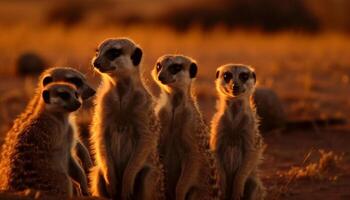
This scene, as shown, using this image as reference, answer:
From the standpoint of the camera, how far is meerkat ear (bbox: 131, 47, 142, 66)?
16.9 feet

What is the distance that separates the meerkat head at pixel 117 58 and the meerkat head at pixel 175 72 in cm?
20

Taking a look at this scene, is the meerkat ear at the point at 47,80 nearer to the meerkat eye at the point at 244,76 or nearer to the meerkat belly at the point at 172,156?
the meerkat belly at the point at 172,156

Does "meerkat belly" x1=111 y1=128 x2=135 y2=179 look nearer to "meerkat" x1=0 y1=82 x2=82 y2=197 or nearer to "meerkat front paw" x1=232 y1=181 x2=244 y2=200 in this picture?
"meerkat" x1=0 y1=82 x2=82 y2=197

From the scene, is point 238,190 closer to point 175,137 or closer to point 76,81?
point 175,137

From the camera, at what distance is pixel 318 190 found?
18.6ft

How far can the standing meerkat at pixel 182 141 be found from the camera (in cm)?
498

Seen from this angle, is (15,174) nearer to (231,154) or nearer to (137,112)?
(137,112)

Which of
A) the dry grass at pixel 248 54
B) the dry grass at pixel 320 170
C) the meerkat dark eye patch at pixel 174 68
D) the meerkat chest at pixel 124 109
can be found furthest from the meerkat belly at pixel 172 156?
the dry grass at pixel 248 54

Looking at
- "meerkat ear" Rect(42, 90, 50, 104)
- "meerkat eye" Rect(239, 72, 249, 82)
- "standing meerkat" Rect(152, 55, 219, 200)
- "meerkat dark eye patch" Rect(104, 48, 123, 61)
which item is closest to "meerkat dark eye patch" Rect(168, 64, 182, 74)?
"standing meerkat" Rect(152, 55, 219, 200)

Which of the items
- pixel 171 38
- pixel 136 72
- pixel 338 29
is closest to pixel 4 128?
pixel 136 72

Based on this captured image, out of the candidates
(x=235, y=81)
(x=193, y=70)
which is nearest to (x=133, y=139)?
(x=193, y=70)

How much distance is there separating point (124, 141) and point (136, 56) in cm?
→ 65

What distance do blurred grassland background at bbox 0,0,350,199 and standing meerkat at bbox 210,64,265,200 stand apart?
0.44m

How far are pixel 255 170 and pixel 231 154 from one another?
8.4 inches
